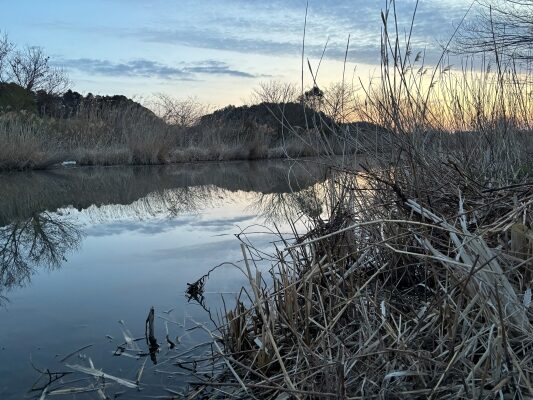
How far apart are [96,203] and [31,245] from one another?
119 inches

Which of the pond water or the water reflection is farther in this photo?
the water reflection

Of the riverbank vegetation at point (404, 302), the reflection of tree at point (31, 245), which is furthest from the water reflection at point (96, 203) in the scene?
the riverbank vegetation at point (404, 302)

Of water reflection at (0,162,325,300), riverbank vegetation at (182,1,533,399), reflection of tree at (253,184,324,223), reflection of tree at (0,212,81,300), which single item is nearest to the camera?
riverbank vegetation at (182,1,533,399)

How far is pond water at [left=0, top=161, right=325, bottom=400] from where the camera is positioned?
214 centimetres

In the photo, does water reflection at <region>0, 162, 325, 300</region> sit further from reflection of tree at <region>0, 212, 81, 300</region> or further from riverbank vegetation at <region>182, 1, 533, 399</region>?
riverbank vegetation at <region>182, 1, 533, 399</region>

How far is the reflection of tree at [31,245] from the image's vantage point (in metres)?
3.53

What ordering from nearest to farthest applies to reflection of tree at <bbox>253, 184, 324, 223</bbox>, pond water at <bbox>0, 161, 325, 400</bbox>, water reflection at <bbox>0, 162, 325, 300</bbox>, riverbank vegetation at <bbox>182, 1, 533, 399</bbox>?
riverbank vegetation at <bbox>182, 1, 533, 399</bbox>, pond water at <bbox>0, 161, 325, 400</bbox>, water reflection at <bbox>0, 162, 325, 300</bbox>, reflection of tree at <bbox>253, 184, 324, 223</bbox>

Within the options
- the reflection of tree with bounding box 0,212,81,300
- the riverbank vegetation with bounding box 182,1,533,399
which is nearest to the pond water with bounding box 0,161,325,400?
the reflection of tree with bounding box 0,212,81,300

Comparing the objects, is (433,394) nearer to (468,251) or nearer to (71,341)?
(468,251)

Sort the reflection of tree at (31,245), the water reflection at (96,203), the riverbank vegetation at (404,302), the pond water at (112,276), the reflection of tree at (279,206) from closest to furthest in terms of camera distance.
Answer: the riverbank vegetation at (404,302)
the pond water at (112,276)
the reflection of tree at (31,245)
the water reflection at (96,203)
the reflection of tree at (279,206)

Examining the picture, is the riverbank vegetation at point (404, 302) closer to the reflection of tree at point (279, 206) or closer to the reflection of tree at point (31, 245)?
the reflection of tree at point (279, 206)

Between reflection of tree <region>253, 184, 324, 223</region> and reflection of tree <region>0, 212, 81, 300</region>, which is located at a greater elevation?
reflection of tree <region>253, 184, 324, 223</region>

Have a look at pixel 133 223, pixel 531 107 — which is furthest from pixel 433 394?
pixel 133 223

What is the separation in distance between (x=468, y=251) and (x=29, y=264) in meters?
3.17
